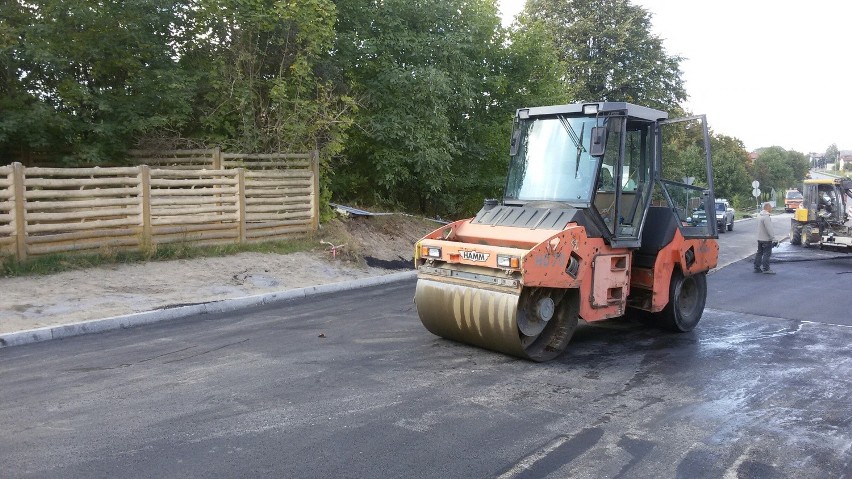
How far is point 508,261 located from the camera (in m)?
7.25

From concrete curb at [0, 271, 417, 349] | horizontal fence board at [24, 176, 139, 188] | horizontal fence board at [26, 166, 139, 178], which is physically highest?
horizontal fence board at [26, 166, 139, 178]

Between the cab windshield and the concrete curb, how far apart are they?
4624 mm

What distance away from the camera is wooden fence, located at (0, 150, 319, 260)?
11.0 m

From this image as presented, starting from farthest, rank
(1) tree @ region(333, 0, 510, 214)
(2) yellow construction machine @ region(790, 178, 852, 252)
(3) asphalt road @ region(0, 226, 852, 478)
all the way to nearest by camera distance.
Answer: (2) yellow construction machine @ region(790, 178, 852, 252), (1) tree @ region(333, 0, 510, 214), (3) asphalt road @ region(0, 226, 852, 478)

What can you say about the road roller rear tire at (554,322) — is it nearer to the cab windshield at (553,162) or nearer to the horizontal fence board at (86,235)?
the cab windshield at (553,162)

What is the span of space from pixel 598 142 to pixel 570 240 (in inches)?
47.6

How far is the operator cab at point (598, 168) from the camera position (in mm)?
8141

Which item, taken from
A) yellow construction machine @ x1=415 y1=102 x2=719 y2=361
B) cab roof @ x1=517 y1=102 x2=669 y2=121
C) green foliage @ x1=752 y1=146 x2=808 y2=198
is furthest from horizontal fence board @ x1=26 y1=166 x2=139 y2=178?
green foliage @ x1=752 y1=146 x2=808 y2=198

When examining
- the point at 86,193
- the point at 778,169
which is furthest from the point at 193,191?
the point at 778,169

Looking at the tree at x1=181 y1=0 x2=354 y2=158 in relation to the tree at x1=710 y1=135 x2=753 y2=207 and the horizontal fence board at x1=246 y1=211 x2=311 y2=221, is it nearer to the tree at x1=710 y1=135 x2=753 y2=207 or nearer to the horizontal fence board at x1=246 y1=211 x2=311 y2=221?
the horizontal fence board at x1=246 y1=211 x2=311 y2=221

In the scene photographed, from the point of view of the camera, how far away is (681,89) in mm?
37625

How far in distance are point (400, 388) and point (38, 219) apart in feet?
24.7

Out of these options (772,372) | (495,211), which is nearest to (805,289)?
(772,372)

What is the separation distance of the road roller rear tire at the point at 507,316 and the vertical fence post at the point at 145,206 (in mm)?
6524
